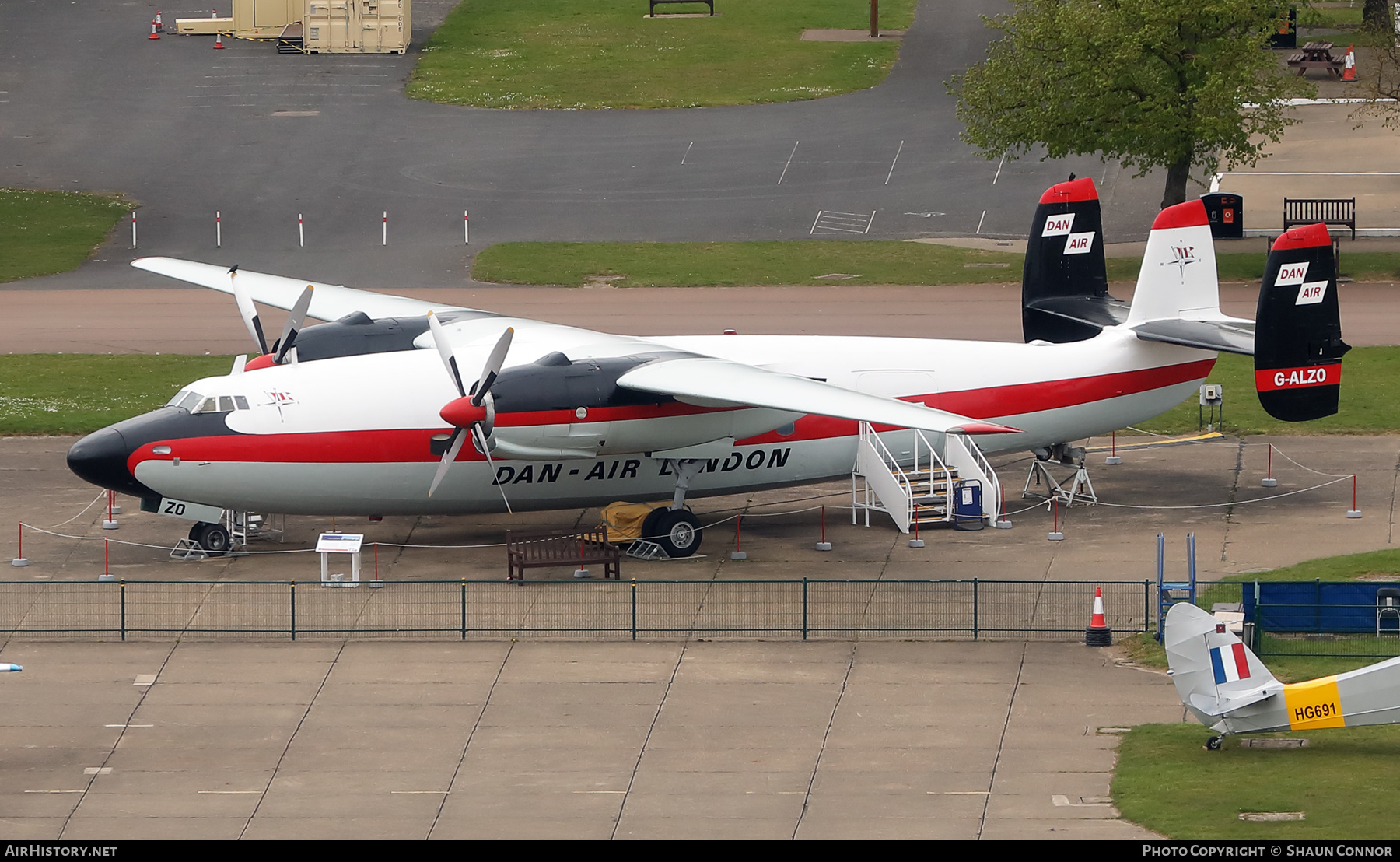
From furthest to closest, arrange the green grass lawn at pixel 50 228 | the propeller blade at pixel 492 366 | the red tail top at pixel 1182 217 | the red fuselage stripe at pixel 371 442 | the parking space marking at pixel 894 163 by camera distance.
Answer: the parking space marking at pixel 894 163
the green grass lawn at pixel 50 228
the red tail top at pixel 1182 217
the red fuselage stripe at pixel 371 442
the propeller blade at pixel 492 366

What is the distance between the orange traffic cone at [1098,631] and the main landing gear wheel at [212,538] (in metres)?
18.5

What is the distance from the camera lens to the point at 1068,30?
6612cm

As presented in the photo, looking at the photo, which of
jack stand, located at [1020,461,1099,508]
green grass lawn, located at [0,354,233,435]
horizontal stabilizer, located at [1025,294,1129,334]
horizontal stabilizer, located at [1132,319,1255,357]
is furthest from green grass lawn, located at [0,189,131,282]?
horizontal stabilizer, located at [1132,319,1255,357]

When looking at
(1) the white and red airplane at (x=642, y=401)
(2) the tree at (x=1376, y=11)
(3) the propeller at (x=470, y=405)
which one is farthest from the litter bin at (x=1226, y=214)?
(3) the propeller at (x=470, y=405)

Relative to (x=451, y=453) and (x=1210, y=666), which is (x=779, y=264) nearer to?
(x=451, y=453)

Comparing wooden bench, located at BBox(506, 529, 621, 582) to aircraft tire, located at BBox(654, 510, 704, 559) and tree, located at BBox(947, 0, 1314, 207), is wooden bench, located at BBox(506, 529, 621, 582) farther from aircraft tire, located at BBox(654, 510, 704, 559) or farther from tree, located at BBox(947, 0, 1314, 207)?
tree, located at BBox(947, 0, 1314, 207)

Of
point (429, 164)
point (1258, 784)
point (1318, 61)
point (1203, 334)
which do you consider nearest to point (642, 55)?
point (429, 164)

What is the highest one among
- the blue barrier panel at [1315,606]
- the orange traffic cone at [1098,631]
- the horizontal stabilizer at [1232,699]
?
the horizontal stabilizer at [1232,699]

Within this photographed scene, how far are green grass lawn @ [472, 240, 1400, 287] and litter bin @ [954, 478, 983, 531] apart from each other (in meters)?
25.2

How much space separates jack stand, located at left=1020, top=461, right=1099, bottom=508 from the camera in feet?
152

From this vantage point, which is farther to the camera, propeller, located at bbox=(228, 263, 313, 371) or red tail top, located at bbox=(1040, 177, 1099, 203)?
red tail top, located at bbox=(1040, 177, 1099, 203)

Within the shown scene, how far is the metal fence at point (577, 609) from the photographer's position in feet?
123

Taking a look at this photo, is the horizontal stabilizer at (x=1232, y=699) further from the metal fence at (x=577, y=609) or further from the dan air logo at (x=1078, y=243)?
the dan air logo at (x=1078, y=243)

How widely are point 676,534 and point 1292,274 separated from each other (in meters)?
14.6
